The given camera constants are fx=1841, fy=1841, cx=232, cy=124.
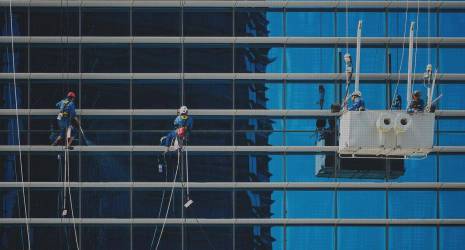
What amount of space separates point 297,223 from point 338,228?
4.49ft

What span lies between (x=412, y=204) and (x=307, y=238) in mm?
3673

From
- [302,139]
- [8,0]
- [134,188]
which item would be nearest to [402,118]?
[302,139]

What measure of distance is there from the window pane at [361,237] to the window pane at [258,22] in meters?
6.95

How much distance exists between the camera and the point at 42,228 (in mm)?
60656

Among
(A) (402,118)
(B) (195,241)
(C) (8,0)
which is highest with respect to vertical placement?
(C) (8,0)

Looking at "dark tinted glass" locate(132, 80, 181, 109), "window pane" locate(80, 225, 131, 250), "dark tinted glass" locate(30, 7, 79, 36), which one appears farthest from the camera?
"dark tinted glass" locate(30, 7, 79, 36)

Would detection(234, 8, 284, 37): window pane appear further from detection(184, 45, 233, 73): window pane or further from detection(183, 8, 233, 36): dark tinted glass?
detection(184, 45, 233, 73): window pane

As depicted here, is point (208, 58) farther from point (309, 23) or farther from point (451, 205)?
point (451, 205)

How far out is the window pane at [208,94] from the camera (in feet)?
201

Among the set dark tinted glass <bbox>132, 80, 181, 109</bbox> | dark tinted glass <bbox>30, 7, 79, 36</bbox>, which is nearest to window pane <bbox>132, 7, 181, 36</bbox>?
dark tinted glass <bbox>132, 80, 181, 109</bbox>

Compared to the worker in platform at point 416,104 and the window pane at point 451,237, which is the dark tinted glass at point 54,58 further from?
the window pane at point 451,237

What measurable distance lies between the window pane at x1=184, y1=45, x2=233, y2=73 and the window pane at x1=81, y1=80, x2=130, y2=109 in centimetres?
223

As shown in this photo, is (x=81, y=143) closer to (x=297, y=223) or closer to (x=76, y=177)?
(x=76, y=177)

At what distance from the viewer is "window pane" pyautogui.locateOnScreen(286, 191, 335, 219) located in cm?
6091
